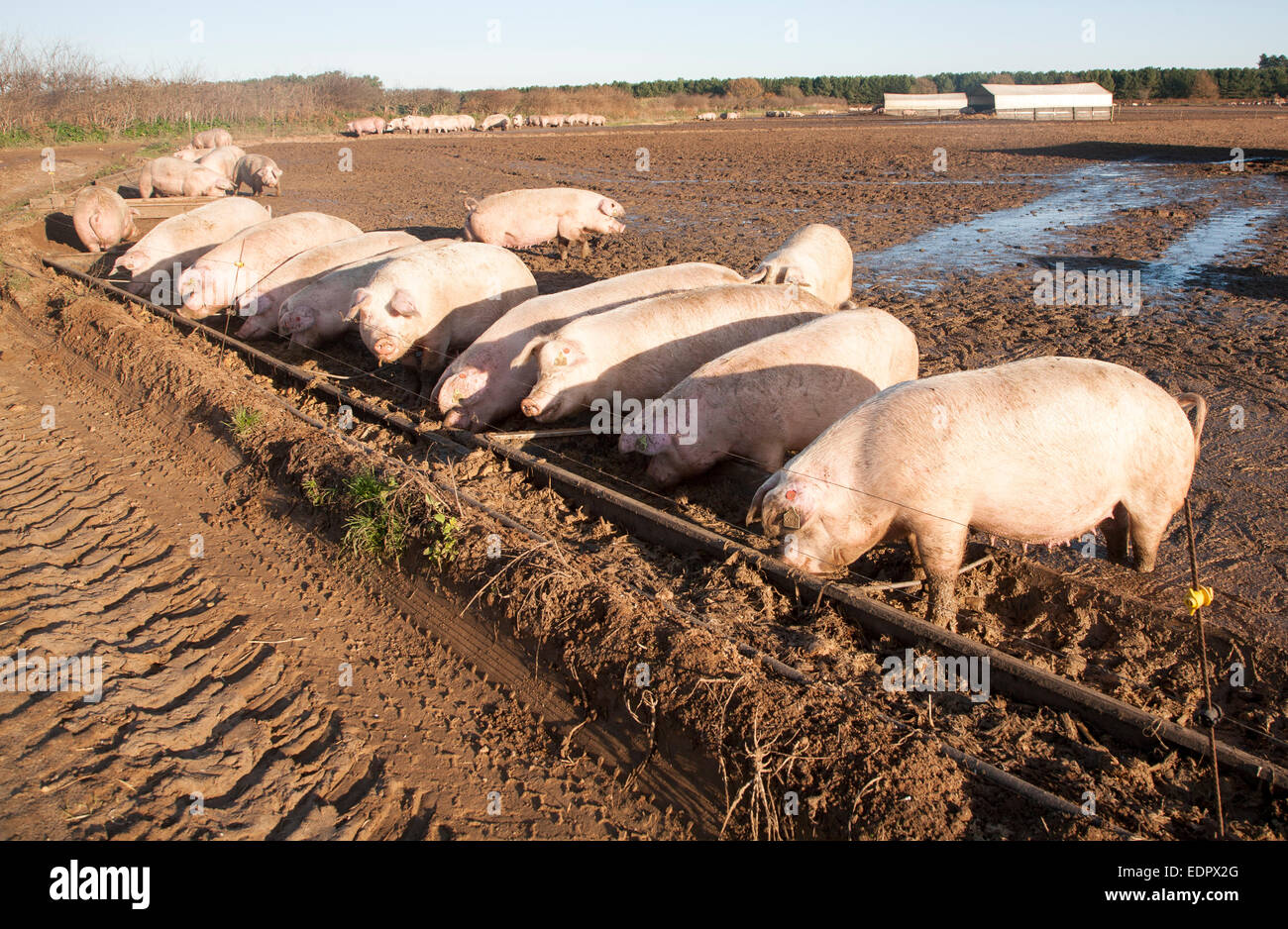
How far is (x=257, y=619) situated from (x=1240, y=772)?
4824 mm

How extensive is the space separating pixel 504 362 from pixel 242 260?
5.14 m

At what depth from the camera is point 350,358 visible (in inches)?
360

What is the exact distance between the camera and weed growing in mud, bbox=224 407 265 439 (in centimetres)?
700

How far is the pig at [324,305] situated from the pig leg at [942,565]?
6.31 m

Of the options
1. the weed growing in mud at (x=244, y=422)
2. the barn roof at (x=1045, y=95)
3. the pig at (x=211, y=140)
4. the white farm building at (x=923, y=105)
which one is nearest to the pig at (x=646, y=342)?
the weed growing in mud at (x=244, y=422)

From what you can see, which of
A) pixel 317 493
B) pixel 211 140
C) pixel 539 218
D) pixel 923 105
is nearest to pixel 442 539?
pixel 317 493

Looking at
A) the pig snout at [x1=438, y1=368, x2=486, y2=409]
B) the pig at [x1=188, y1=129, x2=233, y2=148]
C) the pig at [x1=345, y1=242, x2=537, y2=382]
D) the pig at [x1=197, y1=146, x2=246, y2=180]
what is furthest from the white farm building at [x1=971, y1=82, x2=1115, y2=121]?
the pig snout at [x1=438, y1=368, x2=486, y2=409]

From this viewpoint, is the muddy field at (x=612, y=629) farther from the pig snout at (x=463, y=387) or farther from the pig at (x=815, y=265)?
the pig at (x=815, y=265)

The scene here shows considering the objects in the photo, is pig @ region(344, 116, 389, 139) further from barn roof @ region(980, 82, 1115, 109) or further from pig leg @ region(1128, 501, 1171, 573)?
pig leg @ region(1128, 501, 1171, 573)

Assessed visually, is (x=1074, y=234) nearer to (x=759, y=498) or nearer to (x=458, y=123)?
(x=759, y=498)

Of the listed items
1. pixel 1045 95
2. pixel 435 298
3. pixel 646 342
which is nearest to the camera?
pixel 646 342

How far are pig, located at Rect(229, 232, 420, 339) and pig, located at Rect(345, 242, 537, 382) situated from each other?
1566 millimetres

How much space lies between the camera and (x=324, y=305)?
8.98 meters
